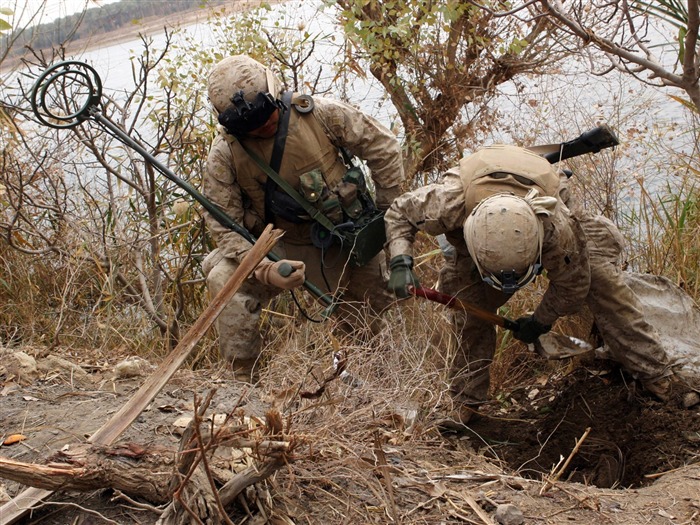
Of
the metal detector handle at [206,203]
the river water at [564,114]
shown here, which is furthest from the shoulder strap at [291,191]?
the river water at [564,114]

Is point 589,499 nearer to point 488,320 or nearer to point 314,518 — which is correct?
point 314,518

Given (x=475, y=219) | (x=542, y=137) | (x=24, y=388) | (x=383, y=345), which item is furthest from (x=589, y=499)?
(x=542, y=137)

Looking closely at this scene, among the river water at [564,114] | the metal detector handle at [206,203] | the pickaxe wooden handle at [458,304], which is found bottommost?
the pickaxe wooden handle at [458,304]

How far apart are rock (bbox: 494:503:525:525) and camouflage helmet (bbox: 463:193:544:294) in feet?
3.22

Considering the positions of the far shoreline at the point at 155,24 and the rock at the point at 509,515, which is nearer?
the rock at the point at 509,515

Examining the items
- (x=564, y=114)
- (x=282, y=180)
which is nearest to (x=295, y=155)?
(x=282, y=180)

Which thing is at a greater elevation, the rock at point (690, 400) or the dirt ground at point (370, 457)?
the rock at point (690, 400)

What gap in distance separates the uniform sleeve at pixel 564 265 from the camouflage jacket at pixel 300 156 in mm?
1073

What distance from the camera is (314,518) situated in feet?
8.09

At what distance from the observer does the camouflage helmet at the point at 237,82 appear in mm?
3893

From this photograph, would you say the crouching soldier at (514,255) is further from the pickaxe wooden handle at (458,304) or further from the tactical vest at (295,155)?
the tactical vest at (295,155)

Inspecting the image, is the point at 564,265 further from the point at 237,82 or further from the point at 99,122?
the point at 99,122

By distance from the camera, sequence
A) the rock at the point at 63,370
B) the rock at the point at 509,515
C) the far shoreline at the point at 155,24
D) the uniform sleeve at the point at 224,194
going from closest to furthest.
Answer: the rock at the point at 509,515 < the rock at the point at 63,370 < the uniform sleeve at the point at 224,194 < the far shoreline at the point at 155,24

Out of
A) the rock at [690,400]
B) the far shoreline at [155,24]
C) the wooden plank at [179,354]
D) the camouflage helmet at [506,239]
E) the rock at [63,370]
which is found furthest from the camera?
the far shoreline at [155,24]
